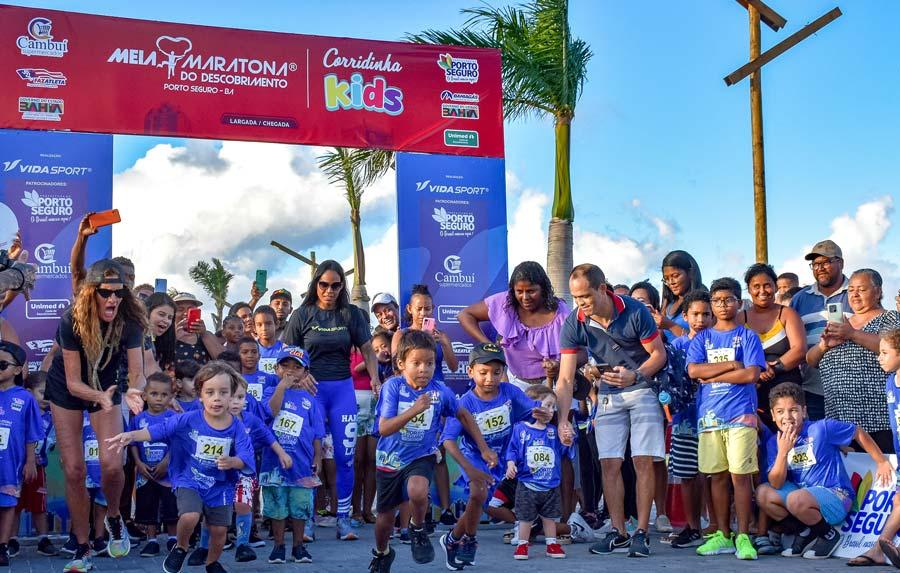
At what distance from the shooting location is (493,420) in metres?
7.48

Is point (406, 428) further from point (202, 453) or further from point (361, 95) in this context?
point (361, 95)

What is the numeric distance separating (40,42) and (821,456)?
7.86m

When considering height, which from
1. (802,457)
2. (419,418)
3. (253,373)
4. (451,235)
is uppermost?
(451,235)

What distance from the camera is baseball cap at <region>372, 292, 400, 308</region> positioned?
9977mm

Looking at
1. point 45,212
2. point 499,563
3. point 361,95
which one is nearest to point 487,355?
point 499,563

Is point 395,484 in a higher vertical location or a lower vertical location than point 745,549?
higher

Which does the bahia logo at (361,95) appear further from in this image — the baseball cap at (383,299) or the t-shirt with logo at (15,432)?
the t-shirt with logo at (15,432)

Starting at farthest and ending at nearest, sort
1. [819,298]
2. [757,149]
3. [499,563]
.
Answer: [757,149] → [819,298] → [499,563]

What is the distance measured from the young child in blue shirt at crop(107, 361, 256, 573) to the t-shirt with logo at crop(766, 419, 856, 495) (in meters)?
3.93

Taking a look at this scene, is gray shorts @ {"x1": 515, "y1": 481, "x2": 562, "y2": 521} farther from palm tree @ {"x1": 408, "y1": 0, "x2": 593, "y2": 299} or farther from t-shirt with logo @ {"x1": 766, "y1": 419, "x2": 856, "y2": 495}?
palm tree @ {"x1": 408, "y1": 0, "x2": 593, "y2": 299}

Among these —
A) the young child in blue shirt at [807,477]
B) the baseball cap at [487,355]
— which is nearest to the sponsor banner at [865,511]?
the young child in blue shirt at [807,477]

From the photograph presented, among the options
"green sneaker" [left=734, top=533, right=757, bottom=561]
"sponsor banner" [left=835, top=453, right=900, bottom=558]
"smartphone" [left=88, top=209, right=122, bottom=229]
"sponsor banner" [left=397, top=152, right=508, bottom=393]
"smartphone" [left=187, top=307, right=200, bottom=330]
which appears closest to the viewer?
"green sneaker" [left=734, top=533, right=757, bottom=561]

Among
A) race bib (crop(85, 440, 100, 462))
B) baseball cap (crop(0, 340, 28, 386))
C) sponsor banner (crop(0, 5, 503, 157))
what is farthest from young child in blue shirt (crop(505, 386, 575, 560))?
sponsor banner (crop(0, 5, 503, 157))

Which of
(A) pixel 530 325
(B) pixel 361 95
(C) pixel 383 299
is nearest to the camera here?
(A) pixel 530 325
